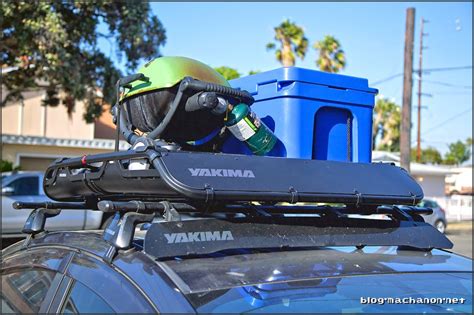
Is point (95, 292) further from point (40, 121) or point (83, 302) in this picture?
point (40, 121)

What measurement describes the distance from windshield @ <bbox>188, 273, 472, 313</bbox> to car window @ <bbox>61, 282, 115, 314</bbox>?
41 cm

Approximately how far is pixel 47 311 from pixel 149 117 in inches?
39.9

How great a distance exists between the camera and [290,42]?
Result: 2936 centimetres

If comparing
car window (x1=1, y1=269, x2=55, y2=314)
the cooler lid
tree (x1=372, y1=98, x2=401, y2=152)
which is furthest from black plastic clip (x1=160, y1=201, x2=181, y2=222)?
tree (x1=372, y1=98, x2=401, y2=152)

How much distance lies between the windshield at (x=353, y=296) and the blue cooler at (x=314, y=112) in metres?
0.98

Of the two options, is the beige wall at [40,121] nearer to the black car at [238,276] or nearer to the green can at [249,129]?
the green can at [249,129]

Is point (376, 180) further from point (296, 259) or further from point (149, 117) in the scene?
point (149, 117)

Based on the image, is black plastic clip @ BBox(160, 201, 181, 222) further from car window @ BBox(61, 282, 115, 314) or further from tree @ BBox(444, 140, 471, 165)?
tree @ BBox(444, 140, 471, 165)

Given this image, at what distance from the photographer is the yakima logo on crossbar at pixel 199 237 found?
6.60 ft

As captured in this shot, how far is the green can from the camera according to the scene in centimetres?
271

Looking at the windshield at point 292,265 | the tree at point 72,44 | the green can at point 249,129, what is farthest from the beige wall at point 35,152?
the windshield at point 292,265

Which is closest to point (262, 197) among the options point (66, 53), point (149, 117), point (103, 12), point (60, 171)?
point (149, 117)

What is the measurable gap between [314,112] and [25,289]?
166cm

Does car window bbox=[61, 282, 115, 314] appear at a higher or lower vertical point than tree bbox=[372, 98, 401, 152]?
lower
